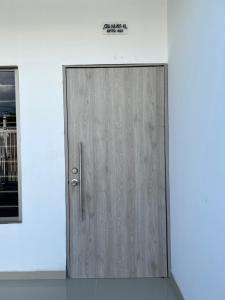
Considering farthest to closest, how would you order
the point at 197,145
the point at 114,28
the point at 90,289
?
the point at 114,28 < the point at 90,289 < the point at 197,145

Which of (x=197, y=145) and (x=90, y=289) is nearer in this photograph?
(x=197, y=145)

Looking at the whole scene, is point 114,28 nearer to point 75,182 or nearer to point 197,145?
point 75,182

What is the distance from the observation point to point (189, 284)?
2.71 metres

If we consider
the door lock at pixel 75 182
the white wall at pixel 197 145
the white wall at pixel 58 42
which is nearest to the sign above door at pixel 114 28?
the white wall at pixel 58 42

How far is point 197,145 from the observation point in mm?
2381

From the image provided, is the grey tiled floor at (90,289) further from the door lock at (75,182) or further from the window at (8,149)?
the door lock at (75,182)

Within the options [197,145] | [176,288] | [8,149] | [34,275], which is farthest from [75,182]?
[197,145]

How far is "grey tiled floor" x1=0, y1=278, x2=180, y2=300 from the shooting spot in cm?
310

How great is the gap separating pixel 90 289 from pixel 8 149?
1.48m

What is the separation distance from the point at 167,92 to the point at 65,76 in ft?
3.11

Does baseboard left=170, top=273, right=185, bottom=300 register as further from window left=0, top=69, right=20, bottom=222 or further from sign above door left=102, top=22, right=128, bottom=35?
sign above door left=102, top=22, right=128, bottom=35

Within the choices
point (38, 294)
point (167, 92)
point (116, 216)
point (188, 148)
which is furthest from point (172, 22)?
point (38, 294)

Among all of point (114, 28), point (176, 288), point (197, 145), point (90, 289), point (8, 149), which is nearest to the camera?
point (197, 145)

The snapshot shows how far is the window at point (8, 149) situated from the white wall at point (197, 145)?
1461 millimetres
